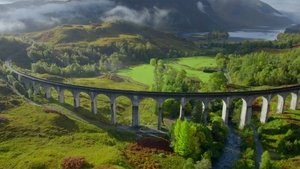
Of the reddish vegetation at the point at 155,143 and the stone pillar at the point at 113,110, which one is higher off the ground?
the stone pillar at the point at 113,110

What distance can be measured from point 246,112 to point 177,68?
268ft

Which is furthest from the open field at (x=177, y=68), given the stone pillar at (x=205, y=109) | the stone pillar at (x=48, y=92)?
the stone pillar at (x=205, y=109)

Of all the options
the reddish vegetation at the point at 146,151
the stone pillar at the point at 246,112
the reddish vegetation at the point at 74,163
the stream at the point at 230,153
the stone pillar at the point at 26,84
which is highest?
the stone pillar at the point at 26,84

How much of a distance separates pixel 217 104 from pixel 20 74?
74022mm

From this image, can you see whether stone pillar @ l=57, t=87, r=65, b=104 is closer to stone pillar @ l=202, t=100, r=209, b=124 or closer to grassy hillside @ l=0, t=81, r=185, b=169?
grassy hillside @ l=0, t=81, r=185, b=169

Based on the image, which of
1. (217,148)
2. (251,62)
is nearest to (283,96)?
(217,148)

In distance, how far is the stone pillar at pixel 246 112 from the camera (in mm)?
98562

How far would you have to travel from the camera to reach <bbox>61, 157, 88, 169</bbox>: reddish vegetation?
6938cm

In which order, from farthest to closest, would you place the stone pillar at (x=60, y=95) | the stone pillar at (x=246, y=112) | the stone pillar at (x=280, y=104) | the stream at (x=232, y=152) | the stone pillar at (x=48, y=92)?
1. the stone pillar at (x=48, y=92)
2. the stone pillar at (x=60, y=95)
3. the stone pillar at (x=280, y=104)
4. the stone pillar at (x=246, y=112)
5. the stream at (x=232, y=152)

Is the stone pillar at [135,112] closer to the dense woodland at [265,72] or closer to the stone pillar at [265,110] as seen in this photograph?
the stone pillar at [265,110]

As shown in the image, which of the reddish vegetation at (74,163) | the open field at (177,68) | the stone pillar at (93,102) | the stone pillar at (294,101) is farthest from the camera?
the open field at (177,68)

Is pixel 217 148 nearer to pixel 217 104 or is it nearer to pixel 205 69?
pixel 217 104

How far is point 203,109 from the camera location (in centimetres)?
9900

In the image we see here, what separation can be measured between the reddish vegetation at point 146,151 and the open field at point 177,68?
64118mm
